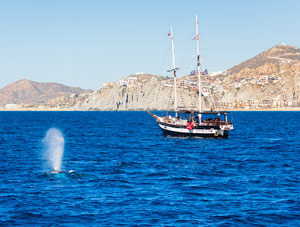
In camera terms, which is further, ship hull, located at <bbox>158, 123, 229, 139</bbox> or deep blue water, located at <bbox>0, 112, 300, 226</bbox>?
ship hull, located at <bbox>158, 123, 229, 139</bbox>

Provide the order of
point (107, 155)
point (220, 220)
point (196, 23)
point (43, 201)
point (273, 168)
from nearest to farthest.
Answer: point (220, 220) < point (43, 201) < point (273, 168) < point (107, 155) < point (196, 23)

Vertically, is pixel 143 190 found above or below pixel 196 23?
below

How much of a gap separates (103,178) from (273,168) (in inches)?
673

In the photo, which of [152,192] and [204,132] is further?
[204,132]

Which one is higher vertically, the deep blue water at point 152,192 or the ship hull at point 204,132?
the ship hull at point 204,132

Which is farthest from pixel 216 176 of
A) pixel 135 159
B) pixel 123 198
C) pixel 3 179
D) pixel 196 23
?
pixel 196 23

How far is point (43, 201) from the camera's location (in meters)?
26.6

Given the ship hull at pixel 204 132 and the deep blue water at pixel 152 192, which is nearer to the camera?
the deep blue water at pixel 152 192

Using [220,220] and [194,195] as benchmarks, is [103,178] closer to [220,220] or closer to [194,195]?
[194,195]

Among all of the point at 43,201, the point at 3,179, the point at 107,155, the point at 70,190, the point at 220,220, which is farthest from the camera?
the point at 107,155

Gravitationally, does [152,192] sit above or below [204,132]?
below

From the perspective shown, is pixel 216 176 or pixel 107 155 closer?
pixel 216 176

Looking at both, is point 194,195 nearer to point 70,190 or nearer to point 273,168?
point 70,190

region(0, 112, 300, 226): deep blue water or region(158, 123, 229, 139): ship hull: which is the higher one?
region(158, 123, 229, 139): ship hull
